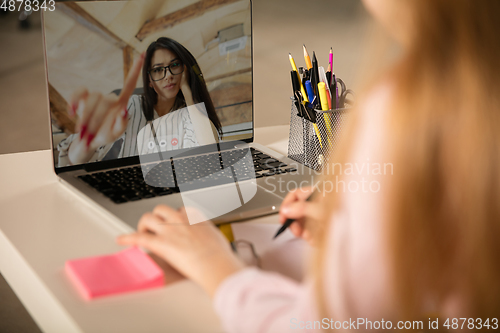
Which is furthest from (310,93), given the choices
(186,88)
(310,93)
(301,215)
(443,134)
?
(443,134)

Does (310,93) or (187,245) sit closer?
(187,245)

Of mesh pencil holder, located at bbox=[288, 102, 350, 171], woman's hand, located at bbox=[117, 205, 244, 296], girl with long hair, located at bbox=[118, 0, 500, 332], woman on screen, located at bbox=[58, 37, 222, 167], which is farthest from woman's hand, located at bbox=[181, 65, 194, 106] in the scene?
girl with long hair, located at bbox=[118, 0, 500, 332]

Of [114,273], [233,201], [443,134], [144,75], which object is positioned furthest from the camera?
[144,75]

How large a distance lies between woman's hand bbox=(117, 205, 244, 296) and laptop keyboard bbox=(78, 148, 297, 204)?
11 cm

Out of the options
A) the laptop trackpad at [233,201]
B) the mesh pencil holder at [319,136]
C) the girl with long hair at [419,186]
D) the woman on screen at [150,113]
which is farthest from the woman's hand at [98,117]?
the girl with long hair at [419,186]

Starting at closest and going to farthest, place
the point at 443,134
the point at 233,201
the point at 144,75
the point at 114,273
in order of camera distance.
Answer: the point at 443,134 → the point at 114,273 → the point at 233,201 → the point at 144,75

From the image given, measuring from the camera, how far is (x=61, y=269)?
0.40 meters

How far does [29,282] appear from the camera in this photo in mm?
409

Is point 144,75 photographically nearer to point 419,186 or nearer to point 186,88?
point 186,88

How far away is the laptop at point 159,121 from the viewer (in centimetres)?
56

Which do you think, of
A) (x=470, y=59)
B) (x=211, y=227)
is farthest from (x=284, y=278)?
(x=470, y=59)

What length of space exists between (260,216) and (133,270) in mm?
179

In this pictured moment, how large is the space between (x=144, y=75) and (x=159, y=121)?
0.26 ft

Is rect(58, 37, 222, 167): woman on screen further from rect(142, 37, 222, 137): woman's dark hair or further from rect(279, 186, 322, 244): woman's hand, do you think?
rect(279, 186, 322, 244): woman's hand
